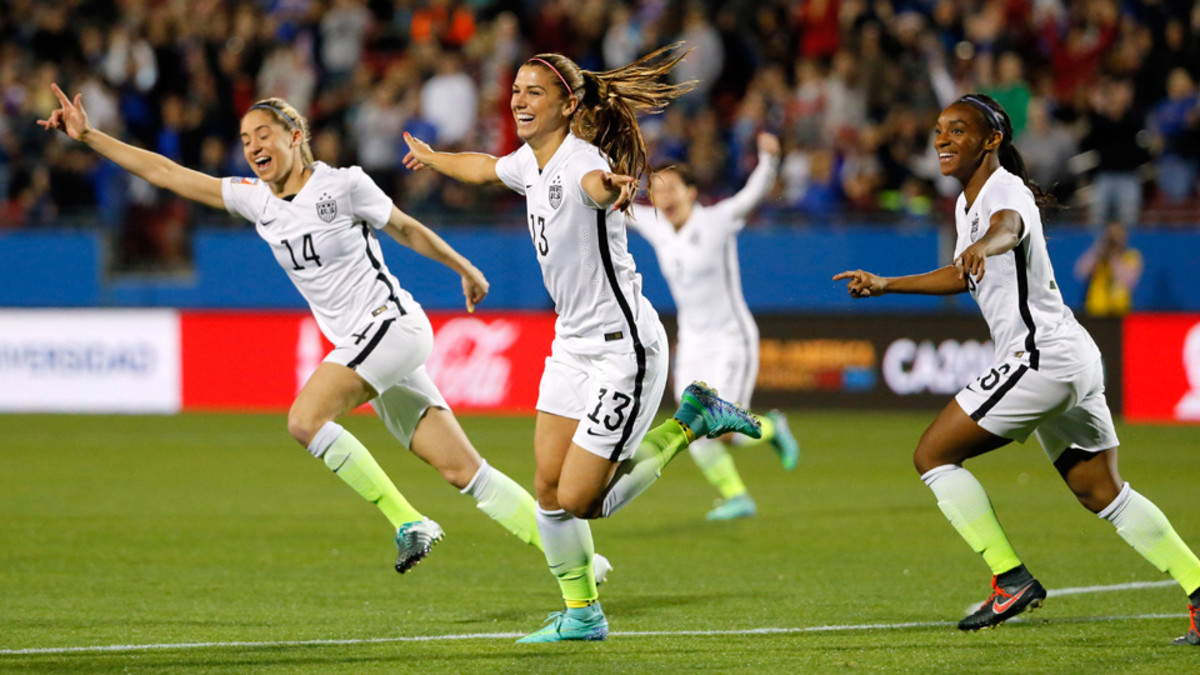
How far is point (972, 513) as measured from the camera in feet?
21.0

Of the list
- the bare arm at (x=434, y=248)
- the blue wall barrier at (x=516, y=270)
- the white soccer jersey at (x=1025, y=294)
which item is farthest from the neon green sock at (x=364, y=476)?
the blue wall barrier at (x=516, y=270)

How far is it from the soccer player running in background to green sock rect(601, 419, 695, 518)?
4.13 m

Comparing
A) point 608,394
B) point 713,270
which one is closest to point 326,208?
point 608,394

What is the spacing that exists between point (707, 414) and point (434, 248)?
1.66 m

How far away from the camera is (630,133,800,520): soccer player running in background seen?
36.3 ft

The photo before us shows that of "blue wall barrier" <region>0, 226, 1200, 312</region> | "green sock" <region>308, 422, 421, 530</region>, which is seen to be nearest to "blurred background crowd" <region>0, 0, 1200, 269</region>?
"blue wall barrier" <region>0, 226, 1200, 312</region>

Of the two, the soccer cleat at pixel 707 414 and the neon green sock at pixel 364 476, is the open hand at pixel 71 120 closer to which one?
the neon green sock at pixel 364 476

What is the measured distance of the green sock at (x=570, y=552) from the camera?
641cm

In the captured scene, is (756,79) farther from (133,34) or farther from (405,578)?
(405,578)

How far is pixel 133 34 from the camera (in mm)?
21031

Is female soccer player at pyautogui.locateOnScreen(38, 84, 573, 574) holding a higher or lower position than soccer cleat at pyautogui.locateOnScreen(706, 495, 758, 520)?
higher

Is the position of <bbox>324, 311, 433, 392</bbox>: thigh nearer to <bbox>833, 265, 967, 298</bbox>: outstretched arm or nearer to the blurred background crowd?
<bbox>833, 265, 967, 298</bbox>: outstretched arm

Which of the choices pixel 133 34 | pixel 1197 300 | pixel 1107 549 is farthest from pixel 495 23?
pixel 1107 549

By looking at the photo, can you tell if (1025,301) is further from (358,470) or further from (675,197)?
(675,197)
